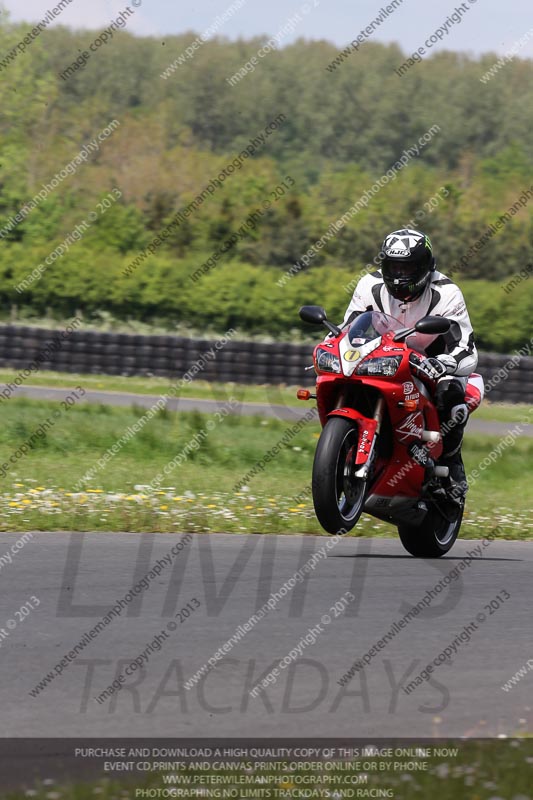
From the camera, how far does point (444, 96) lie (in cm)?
10356

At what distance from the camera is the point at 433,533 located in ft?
28.6

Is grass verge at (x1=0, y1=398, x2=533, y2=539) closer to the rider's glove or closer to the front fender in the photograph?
the rider's glove

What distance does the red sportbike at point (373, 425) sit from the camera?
7.55m

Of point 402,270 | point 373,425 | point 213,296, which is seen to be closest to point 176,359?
point 213,296

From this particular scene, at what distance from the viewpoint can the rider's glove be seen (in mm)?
7980

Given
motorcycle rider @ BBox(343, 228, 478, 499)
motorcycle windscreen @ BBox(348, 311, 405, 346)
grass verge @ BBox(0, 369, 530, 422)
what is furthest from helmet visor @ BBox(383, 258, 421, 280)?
grass verge @ BBox(0, 369, 530, 422)

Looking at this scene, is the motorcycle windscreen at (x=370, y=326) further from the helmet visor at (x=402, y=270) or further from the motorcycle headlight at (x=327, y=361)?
the helmet visor at (x=402, y=270)

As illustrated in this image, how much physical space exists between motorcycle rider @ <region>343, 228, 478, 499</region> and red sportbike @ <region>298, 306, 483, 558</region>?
5.5 inches

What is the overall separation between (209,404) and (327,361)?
14825 millimetres

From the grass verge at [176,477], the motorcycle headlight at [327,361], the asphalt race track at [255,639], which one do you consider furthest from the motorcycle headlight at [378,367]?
the grass verge at [176,477]

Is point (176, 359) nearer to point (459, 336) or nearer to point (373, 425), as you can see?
point (459, 336)

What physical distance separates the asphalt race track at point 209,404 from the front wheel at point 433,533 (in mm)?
11431

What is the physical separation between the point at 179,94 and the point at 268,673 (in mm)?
101249

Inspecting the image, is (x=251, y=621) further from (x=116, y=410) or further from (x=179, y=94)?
(x=179, y=94)
